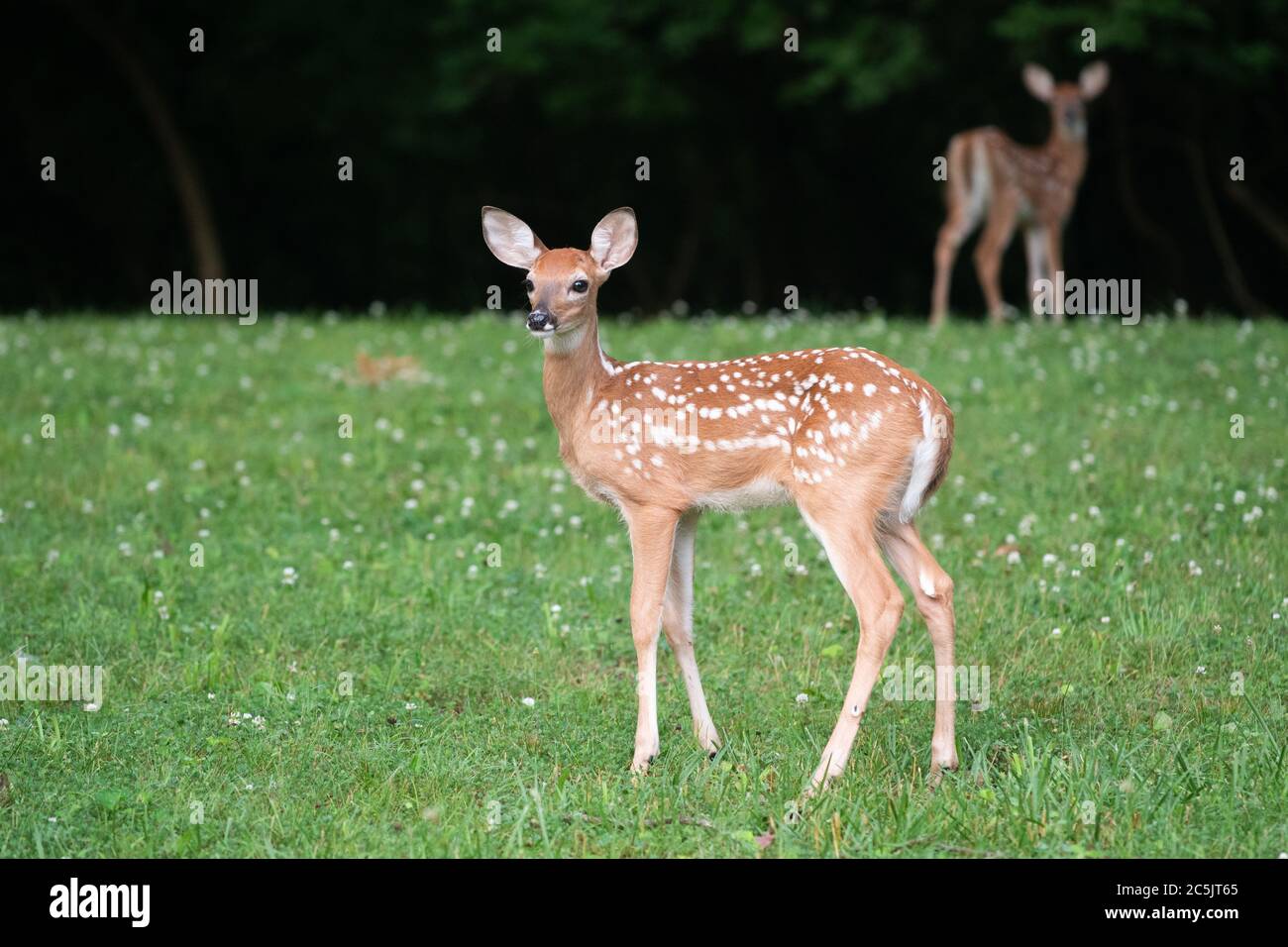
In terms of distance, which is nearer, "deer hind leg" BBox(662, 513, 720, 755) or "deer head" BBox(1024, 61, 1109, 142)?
"deer hind leg" BBox(662, 513, 720, 755)

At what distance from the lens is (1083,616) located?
691cm

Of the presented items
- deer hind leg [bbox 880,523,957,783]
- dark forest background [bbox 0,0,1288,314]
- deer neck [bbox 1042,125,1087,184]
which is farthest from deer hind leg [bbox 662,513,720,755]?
dark forest background [bbox 0,0,1288,314]

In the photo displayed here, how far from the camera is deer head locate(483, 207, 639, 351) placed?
18.7 feet

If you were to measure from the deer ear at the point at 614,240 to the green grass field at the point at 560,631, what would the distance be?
1.62 metres

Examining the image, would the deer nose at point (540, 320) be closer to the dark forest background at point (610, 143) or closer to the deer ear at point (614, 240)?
the deer ear at point (614, 240)

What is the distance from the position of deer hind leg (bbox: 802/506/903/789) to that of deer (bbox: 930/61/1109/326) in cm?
809

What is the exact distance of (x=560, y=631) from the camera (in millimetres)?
6918

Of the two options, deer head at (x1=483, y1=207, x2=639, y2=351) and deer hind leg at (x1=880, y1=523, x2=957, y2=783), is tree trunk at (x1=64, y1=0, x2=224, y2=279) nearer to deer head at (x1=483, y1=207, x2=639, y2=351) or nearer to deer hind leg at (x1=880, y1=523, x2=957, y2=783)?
deer head at (x1=483, y1=207, x2=639, y2=351)

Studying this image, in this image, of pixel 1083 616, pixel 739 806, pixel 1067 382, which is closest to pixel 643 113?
pixel 1067 382

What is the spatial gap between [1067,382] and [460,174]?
13.0 m

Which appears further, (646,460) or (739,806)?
(646,460)

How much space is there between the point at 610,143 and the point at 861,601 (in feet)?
55.9

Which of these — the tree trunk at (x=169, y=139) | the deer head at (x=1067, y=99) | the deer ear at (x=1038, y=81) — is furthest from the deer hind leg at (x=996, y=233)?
the tree trunk at (x=169, y=139)
